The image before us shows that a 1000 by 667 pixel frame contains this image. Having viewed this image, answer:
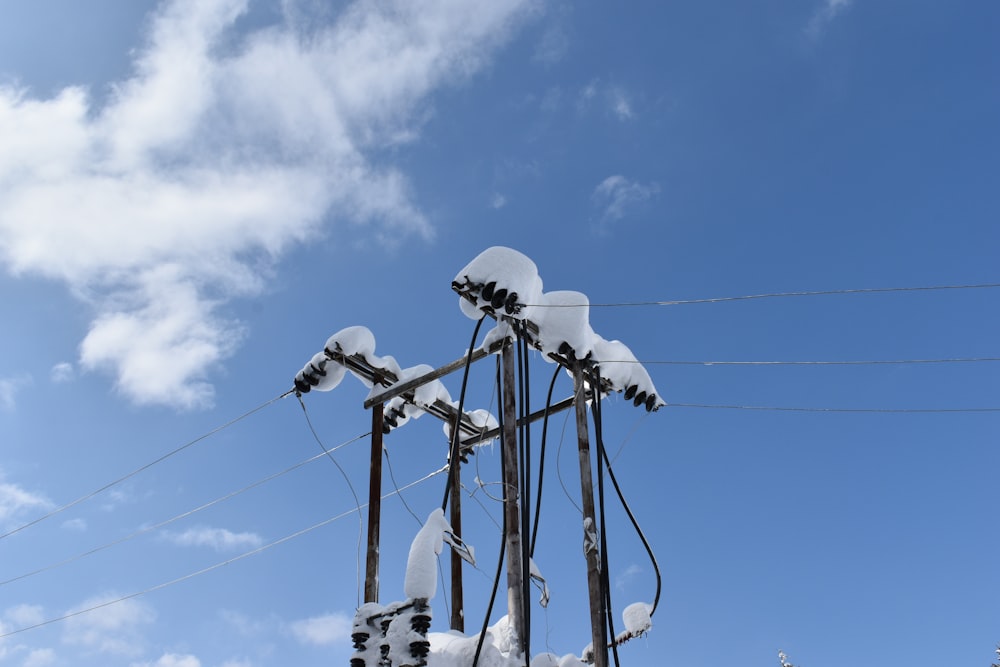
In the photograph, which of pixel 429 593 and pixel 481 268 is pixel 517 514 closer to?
pixel 429 593

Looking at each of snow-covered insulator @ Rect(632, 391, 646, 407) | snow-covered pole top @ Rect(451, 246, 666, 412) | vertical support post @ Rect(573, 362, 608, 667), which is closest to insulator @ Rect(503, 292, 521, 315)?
snow-covered pole top @ Rect(451, 246, 666, 412)

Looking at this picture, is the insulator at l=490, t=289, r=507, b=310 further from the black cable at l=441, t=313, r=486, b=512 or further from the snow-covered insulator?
the snow-covered insulator

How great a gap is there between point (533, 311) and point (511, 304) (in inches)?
17.9

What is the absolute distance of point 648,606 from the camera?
37.1 ft

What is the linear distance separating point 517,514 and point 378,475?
287 cm

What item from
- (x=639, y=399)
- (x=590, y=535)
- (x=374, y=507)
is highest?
(x=639, y=399)

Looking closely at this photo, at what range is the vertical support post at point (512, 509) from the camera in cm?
927

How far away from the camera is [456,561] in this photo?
1248cm

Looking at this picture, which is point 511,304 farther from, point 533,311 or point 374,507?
point 374,507

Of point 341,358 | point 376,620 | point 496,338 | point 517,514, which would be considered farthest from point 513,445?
point 341,358

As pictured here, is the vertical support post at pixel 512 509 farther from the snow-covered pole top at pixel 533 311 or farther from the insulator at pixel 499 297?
the insulator at pixel 499 297

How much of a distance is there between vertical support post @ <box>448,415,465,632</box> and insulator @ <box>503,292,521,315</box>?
190 centimetres

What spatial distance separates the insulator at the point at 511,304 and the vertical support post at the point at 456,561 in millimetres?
1899

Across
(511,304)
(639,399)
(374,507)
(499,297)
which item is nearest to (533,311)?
(511,304)
